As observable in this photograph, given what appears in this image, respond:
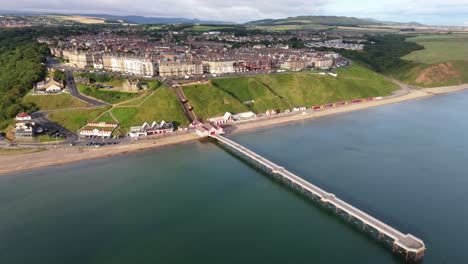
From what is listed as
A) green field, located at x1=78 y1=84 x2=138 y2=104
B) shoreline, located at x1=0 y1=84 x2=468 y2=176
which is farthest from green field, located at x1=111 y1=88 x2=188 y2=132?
shoreline, located at x1=0 y1=84 x2=468 y2=176

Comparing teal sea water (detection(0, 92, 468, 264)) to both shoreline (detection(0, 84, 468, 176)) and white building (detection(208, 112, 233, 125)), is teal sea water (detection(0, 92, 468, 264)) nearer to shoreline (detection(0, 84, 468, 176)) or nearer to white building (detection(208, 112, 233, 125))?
shoreline (detection(0, 84, 468, 176))

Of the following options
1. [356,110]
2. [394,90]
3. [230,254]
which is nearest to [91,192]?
[230,254]

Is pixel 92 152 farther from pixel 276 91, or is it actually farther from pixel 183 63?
pixel 276 91

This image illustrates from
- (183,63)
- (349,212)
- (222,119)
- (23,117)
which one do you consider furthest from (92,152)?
(183,63)

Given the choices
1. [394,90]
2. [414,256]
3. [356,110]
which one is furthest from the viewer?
[394,90]

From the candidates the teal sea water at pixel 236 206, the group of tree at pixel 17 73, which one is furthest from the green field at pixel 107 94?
the teal sea water at pixel 236 206

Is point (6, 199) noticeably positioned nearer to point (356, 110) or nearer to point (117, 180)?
point (117, 180)
